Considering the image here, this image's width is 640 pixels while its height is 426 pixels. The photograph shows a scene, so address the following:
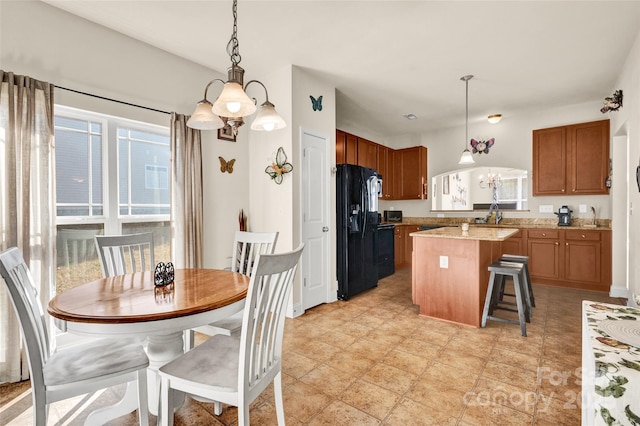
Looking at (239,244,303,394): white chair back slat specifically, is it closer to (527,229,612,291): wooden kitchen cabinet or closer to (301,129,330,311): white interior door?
(301,129,330,311): white interior door

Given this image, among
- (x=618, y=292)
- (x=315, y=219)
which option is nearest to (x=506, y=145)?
(x=618, y=292)

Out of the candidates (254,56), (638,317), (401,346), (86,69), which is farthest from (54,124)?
(638,317)

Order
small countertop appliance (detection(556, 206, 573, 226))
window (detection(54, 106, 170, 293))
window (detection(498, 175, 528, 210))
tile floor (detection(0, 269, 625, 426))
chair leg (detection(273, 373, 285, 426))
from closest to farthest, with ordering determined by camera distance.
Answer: chair leg (detection(273, 373, 285, 426)) < tile floor (detection(0, 269, 625, 426)) < window (detection(54, 106, 170, 293)) < small countertop appliance (detection(556, 206, 573, 226)) < window (detection(498, 175, 528, 210))

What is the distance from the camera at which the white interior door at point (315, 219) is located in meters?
3.54

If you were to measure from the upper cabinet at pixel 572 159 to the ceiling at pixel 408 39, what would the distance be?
58cm

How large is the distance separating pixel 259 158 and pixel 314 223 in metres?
1.02

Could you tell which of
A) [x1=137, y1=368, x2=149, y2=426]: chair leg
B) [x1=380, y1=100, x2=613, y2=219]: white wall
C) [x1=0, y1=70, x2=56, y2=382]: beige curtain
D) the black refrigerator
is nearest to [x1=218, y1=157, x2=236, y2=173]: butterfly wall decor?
the black refrigerator

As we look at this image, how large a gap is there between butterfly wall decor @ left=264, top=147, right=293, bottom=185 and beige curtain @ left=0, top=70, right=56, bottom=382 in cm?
186

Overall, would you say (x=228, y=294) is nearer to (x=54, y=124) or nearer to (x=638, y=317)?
(x=638, y=317)

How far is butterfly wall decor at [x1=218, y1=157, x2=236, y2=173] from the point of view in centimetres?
350

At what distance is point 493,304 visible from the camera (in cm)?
337

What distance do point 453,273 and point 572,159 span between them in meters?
3.11

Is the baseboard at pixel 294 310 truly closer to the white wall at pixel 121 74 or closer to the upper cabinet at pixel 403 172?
the white wall at pixel 121 74

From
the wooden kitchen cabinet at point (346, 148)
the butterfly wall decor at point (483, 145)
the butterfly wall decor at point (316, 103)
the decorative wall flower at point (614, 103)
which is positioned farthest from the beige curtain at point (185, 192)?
the butterfly wall decor at point (483, 145)
